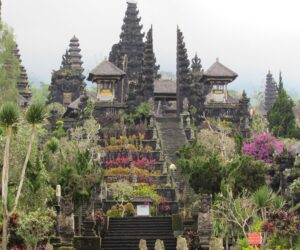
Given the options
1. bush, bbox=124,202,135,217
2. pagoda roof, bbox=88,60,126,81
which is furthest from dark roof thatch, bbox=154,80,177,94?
bush, bbox=124,202,135,217

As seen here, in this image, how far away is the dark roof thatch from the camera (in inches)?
2461

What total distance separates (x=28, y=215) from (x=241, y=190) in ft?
32.2

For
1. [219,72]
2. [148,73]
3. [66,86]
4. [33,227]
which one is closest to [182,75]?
[148,73]

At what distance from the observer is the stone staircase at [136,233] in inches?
1213

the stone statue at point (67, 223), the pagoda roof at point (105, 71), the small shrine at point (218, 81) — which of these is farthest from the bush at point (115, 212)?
the small shrine at point (218, 81)

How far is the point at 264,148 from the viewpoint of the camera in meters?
43.1

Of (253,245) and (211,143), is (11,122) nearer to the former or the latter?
(253,245)

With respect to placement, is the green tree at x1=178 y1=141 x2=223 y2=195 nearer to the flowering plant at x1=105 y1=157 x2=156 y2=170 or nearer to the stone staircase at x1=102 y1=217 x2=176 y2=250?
the stone staircase at x1=102 y1=217 x2=176 y2=250

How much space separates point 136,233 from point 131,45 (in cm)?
3826

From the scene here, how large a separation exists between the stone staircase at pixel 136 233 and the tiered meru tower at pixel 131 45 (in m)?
33.9

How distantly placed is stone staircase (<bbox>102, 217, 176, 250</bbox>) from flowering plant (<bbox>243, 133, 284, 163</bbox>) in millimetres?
10707

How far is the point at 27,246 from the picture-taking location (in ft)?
85.2

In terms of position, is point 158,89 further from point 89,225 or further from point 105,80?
point 89,225

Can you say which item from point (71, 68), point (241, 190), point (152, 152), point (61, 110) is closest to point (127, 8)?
point (71, 68)
